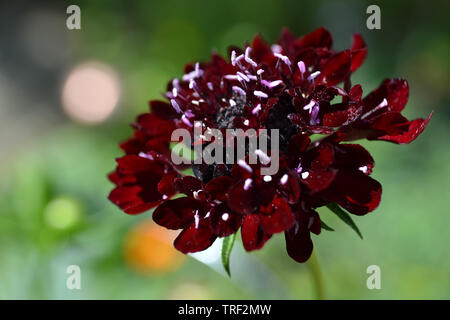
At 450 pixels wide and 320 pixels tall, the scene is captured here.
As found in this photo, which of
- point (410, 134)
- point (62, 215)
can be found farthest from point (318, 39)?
point (62, 215)

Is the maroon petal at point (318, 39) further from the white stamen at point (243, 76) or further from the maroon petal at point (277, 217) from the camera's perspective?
the maroon petal at point (277, 217)

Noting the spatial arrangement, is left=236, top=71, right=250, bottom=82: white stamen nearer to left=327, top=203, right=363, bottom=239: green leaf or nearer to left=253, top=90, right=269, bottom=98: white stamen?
left=253, top=90, right=269, bottom=98: white stamen

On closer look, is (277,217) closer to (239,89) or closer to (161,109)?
(239,89)

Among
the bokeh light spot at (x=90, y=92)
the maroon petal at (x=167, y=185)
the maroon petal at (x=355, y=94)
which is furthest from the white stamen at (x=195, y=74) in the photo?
the bokeh light spot at (x=90, y=92)

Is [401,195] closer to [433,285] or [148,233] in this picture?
[433,285]

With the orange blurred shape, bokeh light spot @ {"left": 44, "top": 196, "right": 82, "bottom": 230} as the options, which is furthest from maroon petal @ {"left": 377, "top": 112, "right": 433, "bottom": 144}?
the orange blurred shape

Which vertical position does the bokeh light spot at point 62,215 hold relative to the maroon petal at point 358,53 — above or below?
below

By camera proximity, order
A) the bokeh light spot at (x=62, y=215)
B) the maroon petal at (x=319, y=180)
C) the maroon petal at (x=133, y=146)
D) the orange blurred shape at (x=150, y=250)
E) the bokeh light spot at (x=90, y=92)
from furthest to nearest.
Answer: the bokeh light spot at (x=90, y=92)
the orange blurred shape at (x=150, y=250)
the bokeh light spot at (x=62, y=215)
the maroon petal at (x=133, y=146)
the maroon petal at (x=319, y=180)
